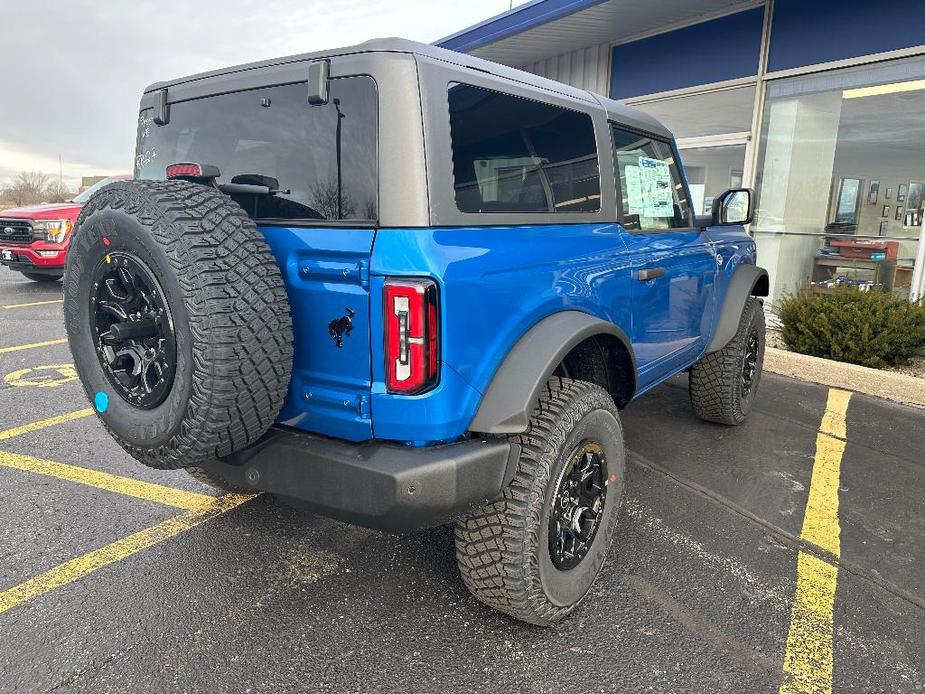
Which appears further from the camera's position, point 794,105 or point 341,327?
point 794,105

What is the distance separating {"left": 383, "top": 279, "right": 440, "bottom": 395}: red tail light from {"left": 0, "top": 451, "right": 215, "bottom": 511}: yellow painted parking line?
5.90ft

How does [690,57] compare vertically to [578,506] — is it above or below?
above

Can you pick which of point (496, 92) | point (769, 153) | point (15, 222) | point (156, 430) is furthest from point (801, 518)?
point (15, 222)

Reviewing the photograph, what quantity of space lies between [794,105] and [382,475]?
760 centimetres

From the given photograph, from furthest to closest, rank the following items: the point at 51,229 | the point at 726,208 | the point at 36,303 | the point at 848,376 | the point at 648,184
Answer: the point at 51,229, the point at 36,303, the point at 848,376, the point at 726,208, the point at 648,184

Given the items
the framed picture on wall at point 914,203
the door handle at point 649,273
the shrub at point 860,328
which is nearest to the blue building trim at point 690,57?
the framed picture on wall at point 914,203

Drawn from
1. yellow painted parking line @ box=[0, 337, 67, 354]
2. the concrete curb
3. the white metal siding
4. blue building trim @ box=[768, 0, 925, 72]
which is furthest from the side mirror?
yellow painted parking line @ box=[0, 337, 67, 354]

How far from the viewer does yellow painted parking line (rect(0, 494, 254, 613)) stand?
2.41 meters

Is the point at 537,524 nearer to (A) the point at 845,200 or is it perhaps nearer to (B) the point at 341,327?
(B) the point at 341,327

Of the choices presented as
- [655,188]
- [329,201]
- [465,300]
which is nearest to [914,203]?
[655,188]

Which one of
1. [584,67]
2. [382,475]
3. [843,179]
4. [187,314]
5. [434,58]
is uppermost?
[584,67]

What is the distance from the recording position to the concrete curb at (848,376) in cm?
516

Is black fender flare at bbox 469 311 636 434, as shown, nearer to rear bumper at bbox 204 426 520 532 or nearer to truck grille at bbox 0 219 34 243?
rear bumper at bbox 204 426 520 532

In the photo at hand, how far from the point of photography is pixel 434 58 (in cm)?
198
